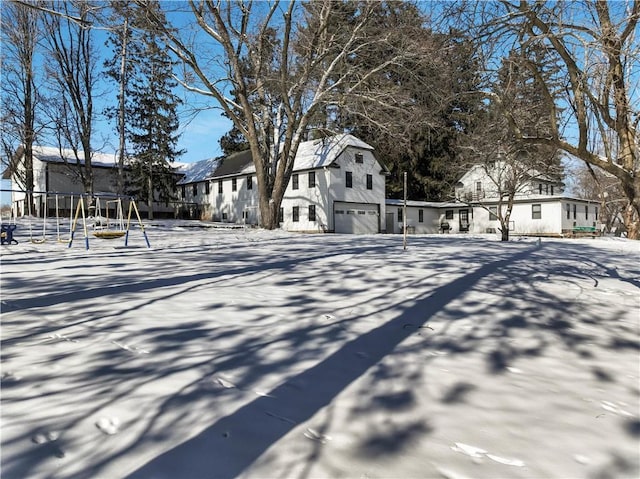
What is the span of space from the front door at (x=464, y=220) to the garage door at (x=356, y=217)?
41.9ft

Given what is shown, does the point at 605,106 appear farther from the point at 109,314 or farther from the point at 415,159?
the point at 415,159

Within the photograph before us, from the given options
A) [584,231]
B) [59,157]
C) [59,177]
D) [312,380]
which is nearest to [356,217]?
[584,231]

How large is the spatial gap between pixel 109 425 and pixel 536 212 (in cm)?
4085

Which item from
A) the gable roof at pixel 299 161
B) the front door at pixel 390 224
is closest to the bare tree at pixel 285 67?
the gable roof at pixel 299 161

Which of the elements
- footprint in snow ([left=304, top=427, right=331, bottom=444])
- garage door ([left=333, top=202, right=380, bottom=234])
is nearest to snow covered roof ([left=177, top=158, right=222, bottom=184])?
garage door ([left=333, top=202, right=380, bottom=234])

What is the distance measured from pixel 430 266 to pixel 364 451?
6966mm

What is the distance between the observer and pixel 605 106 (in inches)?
279

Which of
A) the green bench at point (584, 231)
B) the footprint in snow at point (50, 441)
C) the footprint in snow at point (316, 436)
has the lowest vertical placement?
the footprint in snow at point (316, 436)

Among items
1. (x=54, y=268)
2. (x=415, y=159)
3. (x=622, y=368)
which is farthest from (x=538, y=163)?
(x=54, y=268)

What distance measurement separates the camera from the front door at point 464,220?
139ft

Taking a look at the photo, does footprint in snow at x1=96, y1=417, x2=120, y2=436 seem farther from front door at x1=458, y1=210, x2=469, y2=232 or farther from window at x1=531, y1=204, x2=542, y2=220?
front door at x1=458, y1=210, x2=469, y2=232

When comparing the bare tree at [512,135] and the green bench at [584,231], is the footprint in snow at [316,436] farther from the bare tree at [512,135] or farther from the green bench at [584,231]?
the green bench at [584,231]

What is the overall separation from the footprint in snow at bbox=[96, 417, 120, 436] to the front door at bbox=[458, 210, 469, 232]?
140 feet

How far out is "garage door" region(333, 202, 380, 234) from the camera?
1239 inches
